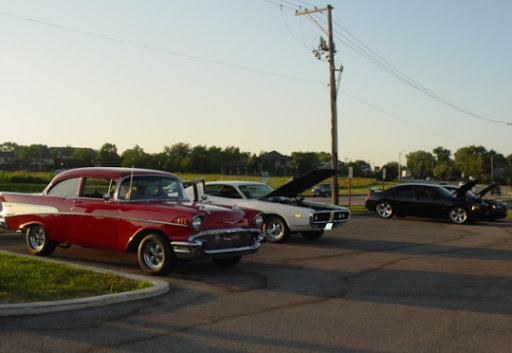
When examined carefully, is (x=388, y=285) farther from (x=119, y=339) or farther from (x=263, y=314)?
(x=119, y=339)

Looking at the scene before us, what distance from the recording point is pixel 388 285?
806cm

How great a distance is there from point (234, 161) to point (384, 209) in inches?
4537

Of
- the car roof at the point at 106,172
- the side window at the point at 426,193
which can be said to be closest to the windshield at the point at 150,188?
the car roof at the point at 106,172

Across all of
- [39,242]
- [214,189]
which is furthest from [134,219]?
[214,189]

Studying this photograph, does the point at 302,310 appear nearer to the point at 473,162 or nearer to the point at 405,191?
the point at 405,191

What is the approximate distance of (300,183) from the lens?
13570mm

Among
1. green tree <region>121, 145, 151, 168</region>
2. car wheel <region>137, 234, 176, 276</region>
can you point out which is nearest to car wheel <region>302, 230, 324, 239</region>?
car wheel <region>137, 234, 176, 276</region>

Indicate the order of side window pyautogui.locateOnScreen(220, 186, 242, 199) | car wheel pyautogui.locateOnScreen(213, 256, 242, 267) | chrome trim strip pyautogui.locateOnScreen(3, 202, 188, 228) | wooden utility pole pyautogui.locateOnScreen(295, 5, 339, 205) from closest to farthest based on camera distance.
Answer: chrome trim strip pyautogui.locateOnScreen(3, 202, 188, 228) → car wheel pyautogui.locateOnScreen(213, 256, 242, 267) → side window pyautogui.locateOnScreen(220, 186, 242, 199) → wooden utility pole pyautogui.locateOnScreen(295, 5, 339, 205)

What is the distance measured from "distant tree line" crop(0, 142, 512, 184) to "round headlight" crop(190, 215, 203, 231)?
43.9m

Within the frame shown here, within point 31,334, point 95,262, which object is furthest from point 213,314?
point 95,262

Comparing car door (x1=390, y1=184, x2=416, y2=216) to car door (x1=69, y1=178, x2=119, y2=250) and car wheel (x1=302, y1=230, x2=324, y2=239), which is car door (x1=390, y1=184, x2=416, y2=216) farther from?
car door (x1=69, y1=178, x2=119, y2=250)

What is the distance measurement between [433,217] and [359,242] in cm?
753

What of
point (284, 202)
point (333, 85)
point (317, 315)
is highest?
point (333, 85)

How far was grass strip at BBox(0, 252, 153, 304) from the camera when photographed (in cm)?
650
